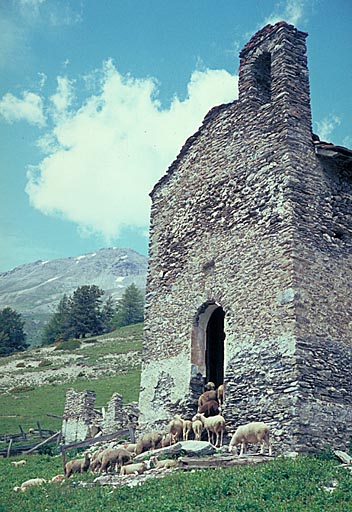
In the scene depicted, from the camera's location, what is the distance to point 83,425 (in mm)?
25406

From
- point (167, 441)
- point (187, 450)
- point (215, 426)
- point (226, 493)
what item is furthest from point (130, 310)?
point (226, 493)

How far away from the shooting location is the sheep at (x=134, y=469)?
1145 centimetres

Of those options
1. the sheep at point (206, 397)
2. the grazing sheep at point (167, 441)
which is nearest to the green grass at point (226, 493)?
the grazing sheep at point (167, 441)

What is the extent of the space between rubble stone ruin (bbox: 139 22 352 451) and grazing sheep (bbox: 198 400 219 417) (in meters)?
0.67

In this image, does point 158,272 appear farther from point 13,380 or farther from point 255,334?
point 13,380

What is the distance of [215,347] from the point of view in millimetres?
15586

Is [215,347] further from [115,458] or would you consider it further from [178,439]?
[115,458]

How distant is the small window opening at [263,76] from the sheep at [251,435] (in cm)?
869

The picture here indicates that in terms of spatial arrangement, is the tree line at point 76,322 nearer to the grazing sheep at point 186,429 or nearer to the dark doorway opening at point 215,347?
the dark doorway opening at point 215,347

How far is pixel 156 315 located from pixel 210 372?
7.99ft

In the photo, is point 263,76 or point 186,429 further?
point 263,76

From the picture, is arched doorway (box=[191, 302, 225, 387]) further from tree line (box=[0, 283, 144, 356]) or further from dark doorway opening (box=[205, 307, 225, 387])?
tree line (box=[0, 283, 144, 356])

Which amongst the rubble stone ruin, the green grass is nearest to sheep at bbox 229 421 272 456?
the rubble stone ruin

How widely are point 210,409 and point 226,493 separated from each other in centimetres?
499
